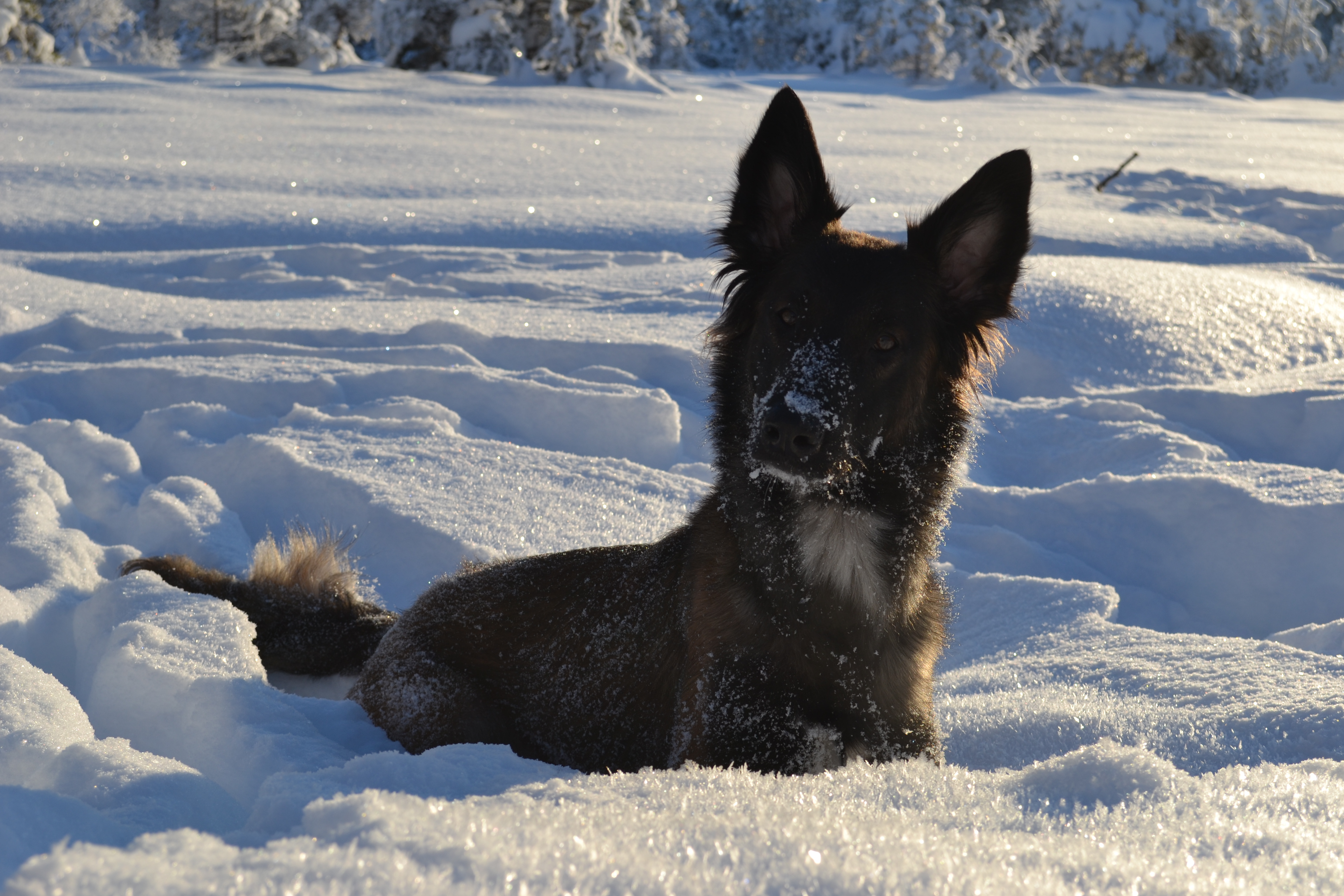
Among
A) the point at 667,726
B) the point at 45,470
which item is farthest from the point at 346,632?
the point at 45,470

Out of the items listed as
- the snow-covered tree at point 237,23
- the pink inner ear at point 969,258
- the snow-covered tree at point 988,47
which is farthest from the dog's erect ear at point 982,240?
the snow-covered tree at point 988,47

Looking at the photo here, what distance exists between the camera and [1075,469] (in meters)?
5.35

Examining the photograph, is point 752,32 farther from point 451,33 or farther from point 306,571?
point 306,571

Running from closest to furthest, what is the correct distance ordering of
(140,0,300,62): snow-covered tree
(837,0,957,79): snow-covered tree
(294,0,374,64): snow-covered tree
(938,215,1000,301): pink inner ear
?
1. (938,215,1000,301): pink inner ear
2. (140,0,300,62): snow-covered tree
3. (294,0,374,64): snow-covered tree
4. (837,0,957,79): snow-covered tree

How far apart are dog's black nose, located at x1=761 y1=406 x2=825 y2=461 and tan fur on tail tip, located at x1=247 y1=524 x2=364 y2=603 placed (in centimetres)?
190

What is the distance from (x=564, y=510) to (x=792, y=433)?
2.28 meters

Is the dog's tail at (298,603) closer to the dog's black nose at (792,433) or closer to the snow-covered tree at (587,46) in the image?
the dog's black nose at (792,433)

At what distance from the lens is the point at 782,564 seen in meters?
2.62

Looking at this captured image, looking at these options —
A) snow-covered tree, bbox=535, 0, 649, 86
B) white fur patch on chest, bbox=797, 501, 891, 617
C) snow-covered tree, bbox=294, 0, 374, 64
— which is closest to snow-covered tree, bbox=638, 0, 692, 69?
snow-covered tree, bbox=294, 0, 374, 64

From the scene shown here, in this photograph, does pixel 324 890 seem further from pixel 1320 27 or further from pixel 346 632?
pixel 1320 27

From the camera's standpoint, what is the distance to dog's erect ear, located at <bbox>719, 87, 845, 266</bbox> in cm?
292

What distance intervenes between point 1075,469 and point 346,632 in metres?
4.01

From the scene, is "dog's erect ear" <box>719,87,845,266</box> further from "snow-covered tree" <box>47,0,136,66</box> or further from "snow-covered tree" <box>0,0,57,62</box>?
"snow-covered tree" <box>47,0,136,66</box>

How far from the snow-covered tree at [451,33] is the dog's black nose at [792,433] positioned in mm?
24631
